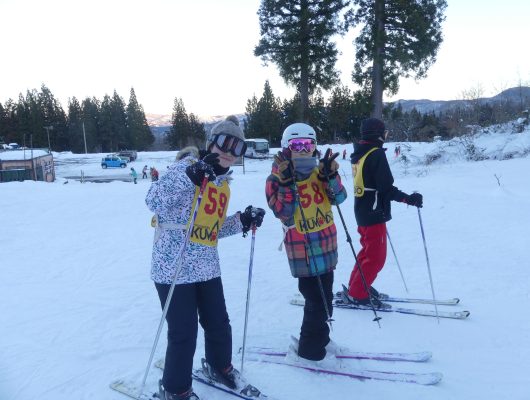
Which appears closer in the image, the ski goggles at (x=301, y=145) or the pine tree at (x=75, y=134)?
the ski goggles at (x=301, y=145)

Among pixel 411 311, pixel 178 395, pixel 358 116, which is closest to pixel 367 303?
pixel 411 311

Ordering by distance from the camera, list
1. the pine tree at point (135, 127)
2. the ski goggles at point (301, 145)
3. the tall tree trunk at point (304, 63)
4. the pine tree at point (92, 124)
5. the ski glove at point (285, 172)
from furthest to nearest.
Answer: the pine tree at point (135, 127)
the pine tree at point (92, 124)
the tall tree trunk at point (304, 63)
the ski goggles at point (301, 145)
the ski glove at point (285, 172)

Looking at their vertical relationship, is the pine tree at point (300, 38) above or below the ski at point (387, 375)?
above

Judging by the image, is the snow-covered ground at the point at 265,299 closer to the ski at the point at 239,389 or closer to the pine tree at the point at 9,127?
the ski at the point at 239,389

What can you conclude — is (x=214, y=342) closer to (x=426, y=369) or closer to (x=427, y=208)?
(x=426, y=369)

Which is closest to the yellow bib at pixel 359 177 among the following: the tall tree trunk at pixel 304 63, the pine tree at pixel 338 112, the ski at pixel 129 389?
the ski at pixel 129 389

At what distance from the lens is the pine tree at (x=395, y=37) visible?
1703 centimetres

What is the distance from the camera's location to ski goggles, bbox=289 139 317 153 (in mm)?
2893

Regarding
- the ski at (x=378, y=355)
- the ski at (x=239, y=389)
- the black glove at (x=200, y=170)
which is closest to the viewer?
the black glove at (x=200, y=170)

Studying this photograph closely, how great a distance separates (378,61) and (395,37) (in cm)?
126

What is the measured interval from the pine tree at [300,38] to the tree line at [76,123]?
47.2 meters

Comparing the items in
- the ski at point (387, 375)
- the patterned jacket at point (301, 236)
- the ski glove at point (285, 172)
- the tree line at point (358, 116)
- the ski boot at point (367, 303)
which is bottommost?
the ski at point (387, 375)

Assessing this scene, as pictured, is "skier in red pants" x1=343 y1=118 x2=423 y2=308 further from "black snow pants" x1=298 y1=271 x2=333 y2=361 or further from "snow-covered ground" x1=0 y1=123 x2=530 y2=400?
"black snow pants" x1=298 y1=271 x2=333 y2=361

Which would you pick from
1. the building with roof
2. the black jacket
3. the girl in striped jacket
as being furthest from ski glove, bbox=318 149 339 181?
the building with roof
